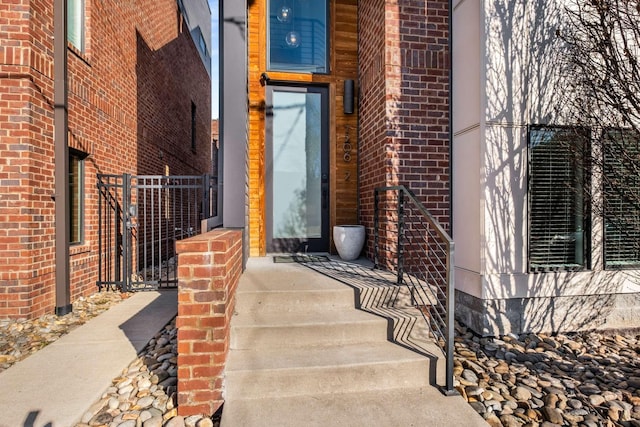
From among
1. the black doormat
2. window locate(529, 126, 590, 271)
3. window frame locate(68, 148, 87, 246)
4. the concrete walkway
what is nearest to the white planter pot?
the black doormat

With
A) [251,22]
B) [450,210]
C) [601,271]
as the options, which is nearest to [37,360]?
[450,210]

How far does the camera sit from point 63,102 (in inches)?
146

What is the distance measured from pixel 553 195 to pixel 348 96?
2791mm

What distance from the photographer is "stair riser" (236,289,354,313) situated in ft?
8.48

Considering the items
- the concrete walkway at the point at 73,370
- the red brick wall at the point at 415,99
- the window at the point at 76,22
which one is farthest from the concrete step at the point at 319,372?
the window at the point at 76,22

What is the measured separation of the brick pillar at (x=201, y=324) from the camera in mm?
1920

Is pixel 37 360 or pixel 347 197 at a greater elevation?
pixel 347 197

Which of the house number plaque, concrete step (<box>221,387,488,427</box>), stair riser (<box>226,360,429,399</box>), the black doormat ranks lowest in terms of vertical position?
concrete step (<box>221,387,488,427</box>)

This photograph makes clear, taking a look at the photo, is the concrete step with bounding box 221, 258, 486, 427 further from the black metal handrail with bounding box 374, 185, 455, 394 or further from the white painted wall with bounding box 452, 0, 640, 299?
the white painted wall with bounding box 452, 0, 640, 299

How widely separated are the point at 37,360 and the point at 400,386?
2.83 m

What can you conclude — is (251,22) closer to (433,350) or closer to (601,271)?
(433,350)

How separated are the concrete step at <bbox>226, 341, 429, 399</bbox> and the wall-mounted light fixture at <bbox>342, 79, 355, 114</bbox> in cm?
333

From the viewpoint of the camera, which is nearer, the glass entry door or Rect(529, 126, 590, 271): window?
Rect(529, 126, 590, 271): window

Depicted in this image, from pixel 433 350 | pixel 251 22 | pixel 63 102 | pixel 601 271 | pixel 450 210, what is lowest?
pixel 433 350
